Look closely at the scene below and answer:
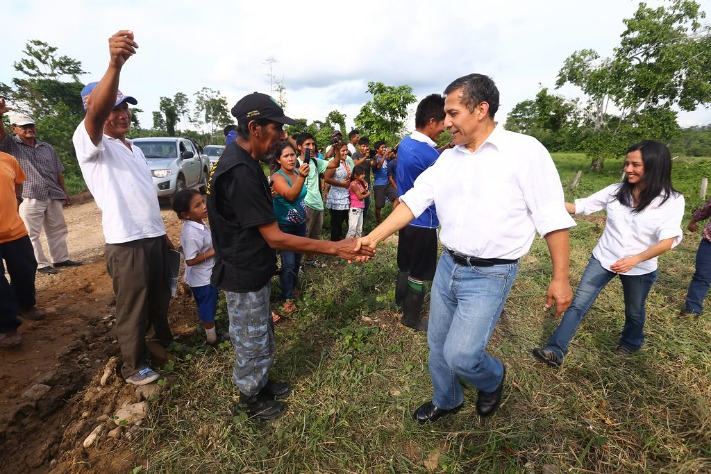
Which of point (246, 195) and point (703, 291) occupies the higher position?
point (246, 195)

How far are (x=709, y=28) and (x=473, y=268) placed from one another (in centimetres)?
2648

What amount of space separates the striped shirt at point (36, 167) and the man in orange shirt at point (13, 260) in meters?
1.25

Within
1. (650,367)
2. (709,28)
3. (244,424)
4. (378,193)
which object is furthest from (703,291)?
(709,28)

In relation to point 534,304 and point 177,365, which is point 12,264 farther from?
point 534,304

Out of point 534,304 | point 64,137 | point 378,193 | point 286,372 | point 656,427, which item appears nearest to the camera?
point 656,427

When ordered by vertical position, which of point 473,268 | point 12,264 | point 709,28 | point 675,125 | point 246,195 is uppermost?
point 709,28

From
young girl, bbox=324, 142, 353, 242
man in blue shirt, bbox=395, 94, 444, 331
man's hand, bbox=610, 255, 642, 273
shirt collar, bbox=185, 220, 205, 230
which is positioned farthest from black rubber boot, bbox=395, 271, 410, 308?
young girl, bbox=324, 142, 353, 242

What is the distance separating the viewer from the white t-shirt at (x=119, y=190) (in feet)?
7.79

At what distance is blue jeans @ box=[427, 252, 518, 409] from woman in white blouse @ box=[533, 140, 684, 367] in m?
1.17

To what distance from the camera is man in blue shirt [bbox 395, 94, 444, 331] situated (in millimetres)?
2979

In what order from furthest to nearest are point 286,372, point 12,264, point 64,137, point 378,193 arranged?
point 64,137, point 378,193, point 12,264, point 286,372

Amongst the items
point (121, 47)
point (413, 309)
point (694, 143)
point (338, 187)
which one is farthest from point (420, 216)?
point (694, 143)

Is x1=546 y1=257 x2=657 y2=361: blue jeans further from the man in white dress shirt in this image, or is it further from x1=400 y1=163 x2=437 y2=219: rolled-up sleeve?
x1=400 y1=163 x2=437 y2=219: rolled-up sleeve

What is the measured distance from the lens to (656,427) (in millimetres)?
2287
